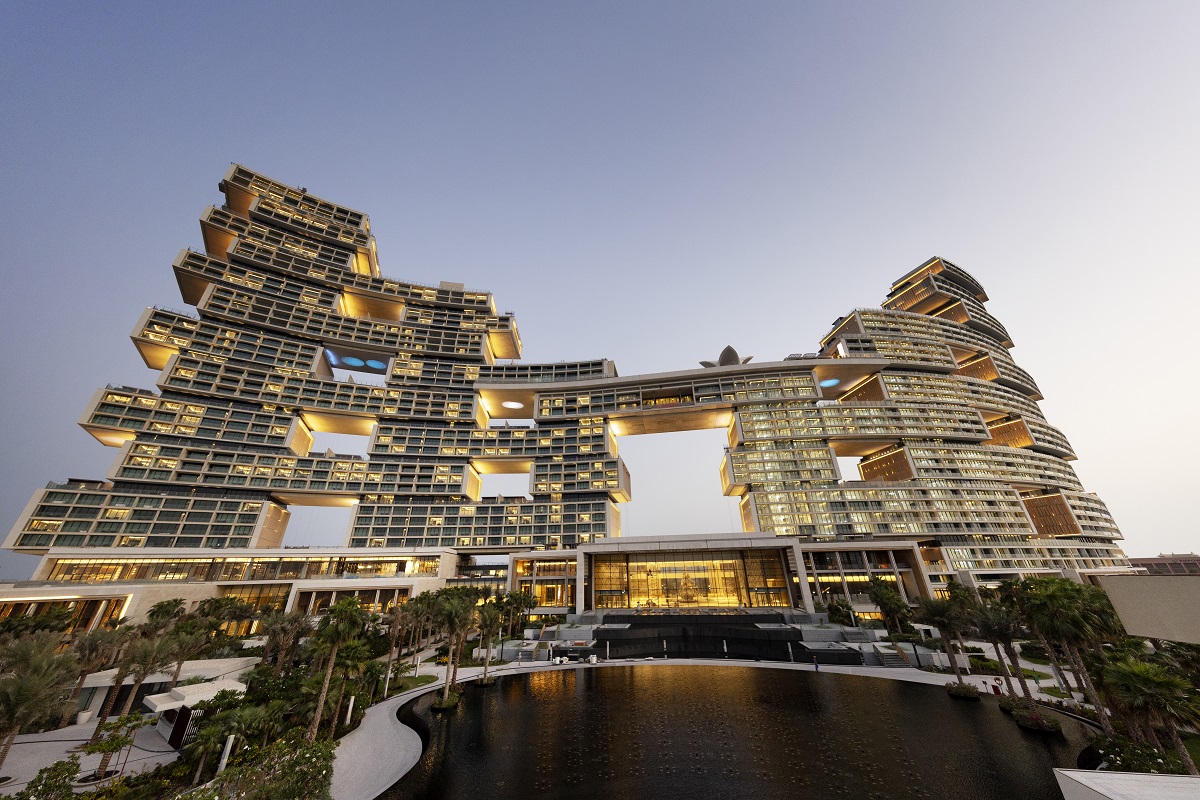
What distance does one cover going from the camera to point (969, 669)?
4453cm

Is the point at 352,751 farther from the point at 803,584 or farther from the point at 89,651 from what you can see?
the point at 803,584

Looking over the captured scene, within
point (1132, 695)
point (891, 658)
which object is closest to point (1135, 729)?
point (1132, 695)

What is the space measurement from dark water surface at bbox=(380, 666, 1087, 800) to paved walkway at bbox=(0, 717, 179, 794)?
15581 millimetres

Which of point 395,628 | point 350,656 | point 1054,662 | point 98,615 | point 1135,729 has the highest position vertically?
point 98,615

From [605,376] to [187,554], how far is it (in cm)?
10667

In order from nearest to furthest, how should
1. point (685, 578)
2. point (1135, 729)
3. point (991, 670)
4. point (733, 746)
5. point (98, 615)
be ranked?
1. point (1135, 729)
2. point (733, 746)
3. point (991, 670)
4. point (98, 615)
5. point (685, 578)

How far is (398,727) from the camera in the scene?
106ft

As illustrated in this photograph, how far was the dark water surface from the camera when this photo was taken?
22.0m

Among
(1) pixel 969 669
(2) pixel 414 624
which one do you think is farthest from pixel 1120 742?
(2) pixel 414 624

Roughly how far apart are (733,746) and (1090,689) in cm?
2328

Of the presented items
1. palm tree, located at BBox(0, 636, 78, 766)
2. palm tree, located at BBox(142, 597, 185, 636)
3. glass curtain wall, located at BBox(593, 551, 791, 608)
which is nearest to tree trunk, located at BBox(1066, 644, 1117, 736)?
palm tree, located at BBox(0, 636, 78, 766)

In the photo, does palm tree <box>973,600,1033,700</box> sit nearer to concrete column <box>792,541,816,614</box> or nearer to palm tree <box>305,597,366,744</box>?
concrete column <box>792,541,816,614</box>

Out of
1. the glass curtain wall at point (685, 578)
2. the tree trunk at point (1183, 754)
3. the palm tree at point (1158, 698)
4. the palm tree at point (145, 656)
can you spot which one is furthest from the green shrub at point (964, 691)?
the palm tree at point (145, 656)

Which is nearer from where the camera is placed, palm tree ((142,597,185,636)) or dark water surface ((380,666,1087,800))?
dark water surface ((380,666,1087,800))
